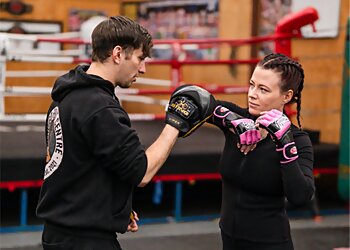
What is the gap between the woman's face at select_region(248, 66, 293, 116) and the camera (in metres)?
2.06

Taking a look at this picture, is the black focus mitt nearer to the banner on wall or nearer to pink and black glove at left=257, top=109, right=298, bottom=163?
pink and black glove at left=257, top=109, right=298, bottom=163

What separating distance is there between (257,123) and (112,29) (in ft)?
1.90

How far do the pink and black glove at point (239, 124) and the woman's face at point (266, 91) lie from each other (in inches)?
2.8

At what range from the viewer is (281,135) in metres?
1.91

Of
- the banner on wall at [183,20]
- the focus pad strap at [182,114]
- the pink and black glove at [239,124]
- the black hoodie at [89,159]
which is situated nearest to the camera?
the black hoodie at [89,159]

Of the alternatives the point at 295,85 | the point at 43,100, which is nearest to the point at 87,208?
the point at 295,85

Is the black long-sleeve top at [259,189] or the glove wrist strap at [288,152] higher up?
the glove wrist strap at [288,152]

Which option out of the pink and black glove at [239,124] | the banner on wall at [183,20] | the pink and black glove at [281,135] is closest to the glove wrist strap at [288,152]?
the pink and black glove at [281,135]

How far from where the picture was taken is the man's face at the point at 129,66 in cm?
174

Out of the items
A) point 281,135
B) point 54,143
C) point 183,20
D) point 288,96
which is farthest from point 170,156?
point 183,20

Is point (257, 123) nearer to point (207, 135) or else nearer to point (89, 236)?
point (89, 236)

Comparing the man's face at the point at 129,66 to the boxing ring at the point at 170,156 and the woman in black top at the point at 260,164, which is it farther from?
the boxing ring at the point at 170,156

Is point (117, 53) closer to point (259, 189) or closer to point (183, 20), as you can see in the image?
point (259, 189)

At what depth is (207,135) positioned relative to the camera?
563cm
